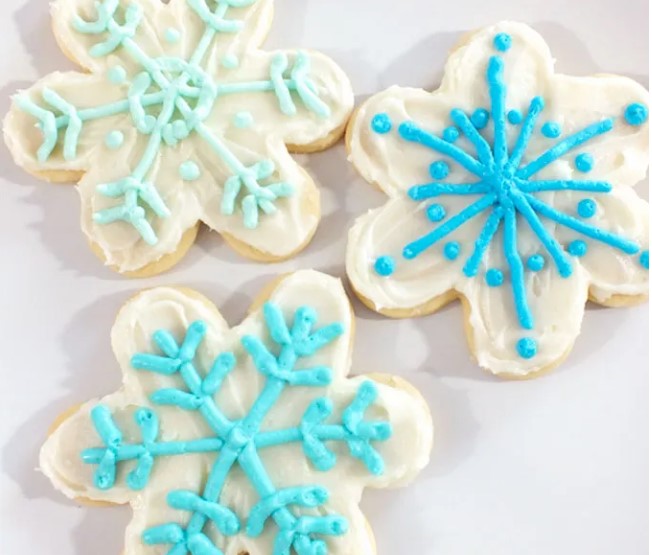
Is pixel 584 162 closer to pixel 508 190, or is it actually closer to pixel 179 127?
pixel 508 190

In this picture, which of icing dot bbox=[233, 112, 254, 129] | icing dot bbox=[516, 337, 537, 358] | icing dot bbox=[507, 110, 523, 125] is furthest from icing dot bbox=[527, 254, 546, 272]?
icing dot bbox=[233, 112, 254, 129]

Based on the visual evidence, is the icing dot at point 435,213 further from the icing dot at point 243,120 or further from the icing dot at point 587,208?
the icing dot at point 243,120

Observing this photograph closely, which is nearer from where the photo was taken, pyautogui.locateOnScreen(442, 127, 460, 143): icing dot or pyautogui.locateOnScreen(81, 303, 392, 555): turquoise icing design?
pyautogui.locateOnScreen(81, 303, 392, 555): turquoise icing design

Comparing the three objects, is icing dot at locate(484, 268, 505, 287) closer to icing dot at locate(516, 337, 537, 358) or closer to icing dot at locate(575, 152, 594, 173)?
icing dot at locate(516, 337, 537, 358)

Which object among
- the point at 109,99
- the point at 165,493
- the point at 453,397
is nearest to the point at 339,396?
the point at 453,397

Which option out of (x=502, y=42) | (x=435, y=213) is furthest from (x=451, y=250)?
(x=502, y=42)

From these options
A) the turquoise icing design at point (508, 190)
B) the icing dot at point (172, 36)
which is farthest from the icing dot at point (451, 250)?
the icing dot at point (172, 36)
